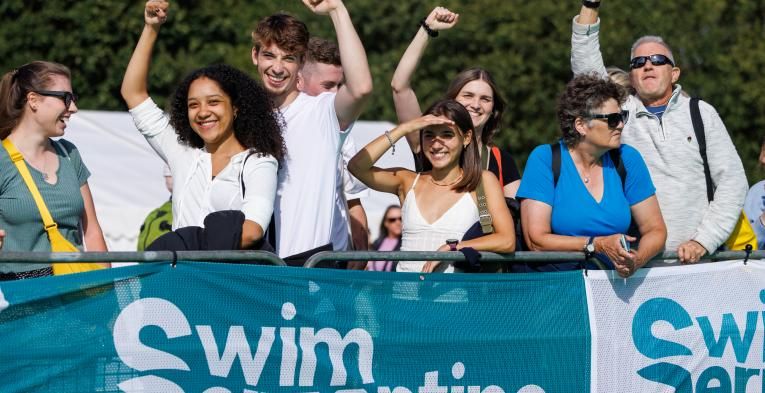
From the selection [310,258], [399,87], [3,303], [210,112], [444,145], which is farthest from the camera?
[399,87]

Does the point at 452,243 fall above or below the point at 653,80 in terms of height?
below

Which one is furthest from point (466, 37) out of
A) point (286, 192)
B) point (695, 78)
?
point (286, 192)

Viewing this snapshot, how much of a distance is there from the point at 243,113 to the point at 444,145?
41.4 inches

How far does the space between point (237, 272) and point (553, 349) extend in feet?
5.46

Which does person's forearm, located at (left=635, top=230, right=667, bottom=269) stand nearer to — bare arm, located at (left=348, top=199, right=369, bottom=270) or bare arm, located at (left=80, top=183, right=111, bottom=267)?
bare arm, located at (left=348, top=199, right=369, bottom=270)

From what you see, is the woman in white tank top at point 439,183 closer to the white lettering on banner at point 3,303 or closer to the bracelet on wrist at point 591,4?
the bracelet on wrist at point 591,4

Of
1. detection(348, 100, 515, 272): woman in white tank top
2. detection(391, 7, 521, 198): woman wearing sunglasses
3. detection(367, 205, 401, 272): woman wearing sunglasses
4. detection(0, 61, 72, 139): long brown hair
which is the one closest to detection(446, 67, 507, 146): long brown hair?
detection(391, 7, 521, 198): woman wearing sunglasses

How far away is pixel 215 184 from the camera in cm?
584

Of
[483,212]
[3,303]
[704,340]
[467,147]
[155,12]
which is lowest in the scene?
[704,340]

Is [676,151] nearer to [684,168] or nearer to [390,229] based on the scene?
[684,168]

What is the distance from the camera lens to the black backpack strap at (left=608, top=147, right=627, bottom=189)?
655cm

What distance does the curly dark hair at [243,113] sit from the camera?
594 centimetres

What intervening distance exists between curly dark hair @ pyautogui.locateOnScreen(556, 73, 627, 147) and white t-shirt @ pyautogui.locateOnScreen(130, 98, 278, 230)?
5.33ft

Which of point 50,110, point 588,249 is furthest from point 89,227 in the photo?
point 588,249
